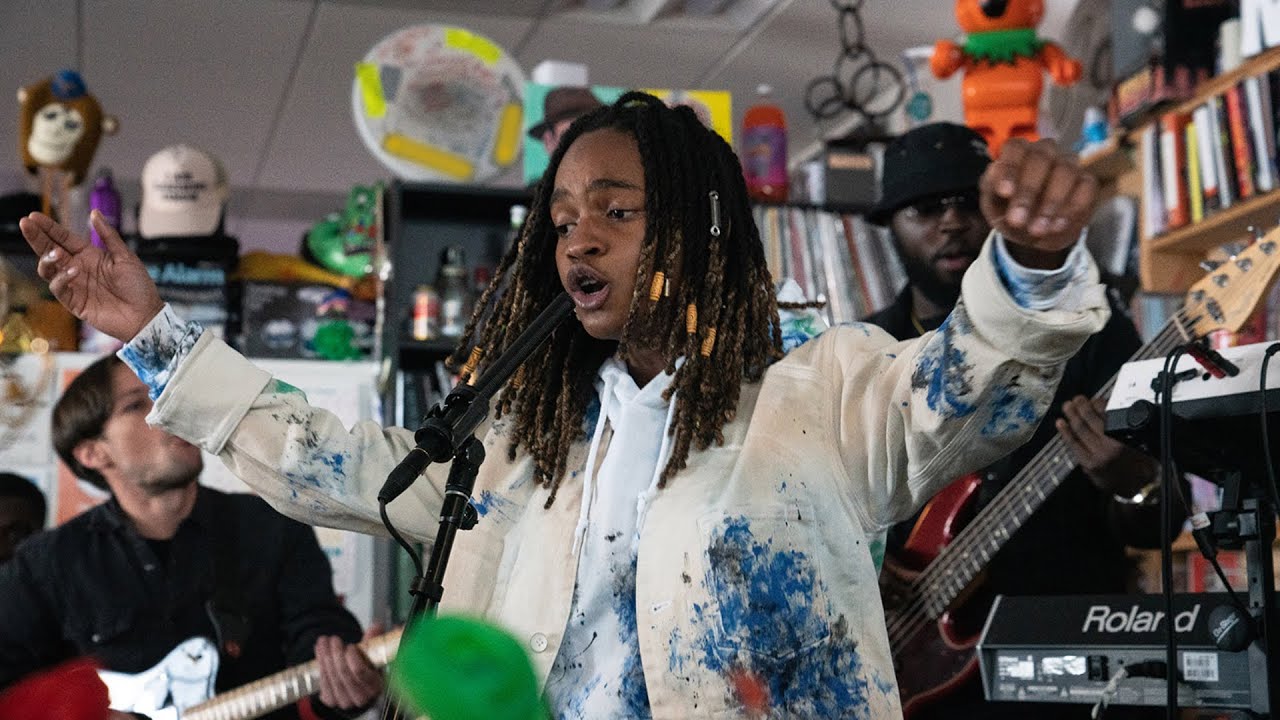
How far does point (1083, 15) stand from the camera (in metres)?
4.68

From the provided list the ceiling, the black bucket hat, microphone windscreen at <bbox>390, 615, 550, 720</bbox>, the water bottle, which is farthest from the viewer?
the ceiling

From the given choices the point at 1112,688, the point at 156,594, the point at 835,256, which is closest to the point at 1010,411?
the point at 1112,688

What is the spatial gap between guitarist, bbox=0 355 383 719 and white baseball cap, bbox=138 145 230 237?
0.95 m

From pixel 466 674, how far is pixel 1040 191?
0.60 m

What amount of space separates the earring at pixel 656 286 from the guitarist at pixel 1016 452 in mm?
920

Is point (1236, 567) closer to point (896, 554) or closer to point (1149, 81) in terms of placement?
point (896, 554)

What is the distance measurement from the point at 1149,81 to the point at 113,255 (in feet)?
9.72

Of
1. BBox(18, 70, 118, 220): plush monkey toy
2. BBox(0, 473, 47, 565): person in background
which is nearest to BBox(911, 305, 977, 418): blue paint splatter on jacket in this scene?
BBox(0, 473, 47, 565): person in background

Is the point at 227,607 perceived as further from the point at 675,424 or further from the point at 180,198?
the point at 675,424

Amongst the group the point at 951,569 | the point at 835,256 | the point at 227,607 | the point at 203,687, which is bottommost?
the point at 203,687

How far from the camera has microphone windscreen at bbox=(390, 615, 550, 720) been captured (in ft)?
2.00

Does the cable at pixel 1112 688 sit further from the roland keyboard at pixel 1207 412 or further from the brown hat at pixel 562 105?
the brown hat at pixel 562 105

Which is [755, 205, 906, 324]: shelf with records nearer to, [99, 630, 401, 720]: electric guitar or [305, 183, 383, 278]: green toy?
[305, 183, 383, 278]: green toy

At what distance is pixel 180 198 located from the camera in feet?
12.9
